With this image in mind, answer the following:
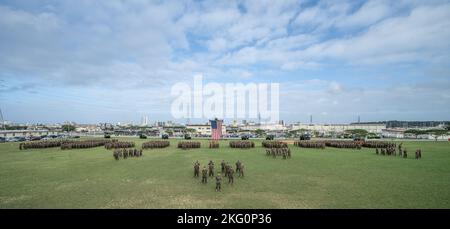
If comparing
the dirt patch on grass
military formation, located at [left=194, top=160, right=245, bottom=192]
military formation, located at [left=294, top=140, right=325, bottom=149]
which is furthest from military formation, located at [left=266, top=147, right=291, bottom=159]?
the dirt patch on grass

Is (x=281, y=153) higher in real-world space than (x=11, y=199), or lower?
higher

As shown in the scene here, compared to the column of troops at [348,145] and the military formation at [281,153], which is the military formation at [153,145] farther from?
the column of troops at [348,145]

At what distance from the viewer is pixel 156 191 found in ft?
40.9

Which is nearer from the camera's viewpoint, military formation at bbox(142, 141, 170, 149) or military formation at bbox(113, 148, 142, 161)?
military formation at bbox(113, 148, 142, 161)

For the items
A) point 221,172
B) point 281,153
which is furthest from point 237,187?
point 281,153

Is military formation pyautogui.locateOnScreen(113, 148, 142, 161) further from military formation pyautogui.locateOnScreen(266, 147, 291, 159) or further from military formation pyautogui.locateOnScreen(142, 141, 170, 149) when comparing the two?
military formation pyautogui.locateOnScreen(266, 147, 291, 159)

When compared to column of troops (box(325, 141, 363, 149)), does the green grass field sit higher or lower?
lower

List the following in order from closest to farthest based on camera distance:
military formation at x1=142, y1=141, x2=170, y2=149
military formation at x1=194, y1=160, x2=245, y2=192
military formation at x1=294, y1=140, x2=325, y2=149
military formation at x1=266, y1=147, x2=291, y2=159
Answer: military formation at x1=194, y1=160, x2=245, y2=192 < military formation at x1=266, y1=147, x2=291, y2=159 < military formation at x1=142, y1=141, x2=170, y2=149 < military formation at x1=294, y1=140, x2=325, y2=149

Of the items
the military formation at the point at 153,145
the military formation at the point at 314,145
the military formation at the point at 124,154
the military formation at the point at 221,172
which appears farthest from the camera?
the military formation at the point at 314,145

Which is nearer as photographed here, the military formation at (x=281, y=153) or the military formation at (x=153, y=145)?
the military formation at (x=281, y=153)

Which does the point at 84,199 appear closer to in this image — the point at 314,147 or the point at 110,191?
the point at 110,191

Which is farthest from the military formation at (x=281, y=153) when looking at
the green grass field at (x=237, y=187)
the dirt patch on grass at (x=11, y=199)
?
the dirt patch on grass at (x=11, y=199)

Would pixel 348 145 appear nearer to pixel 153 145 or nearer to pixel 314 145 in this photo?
pixel 314 145
